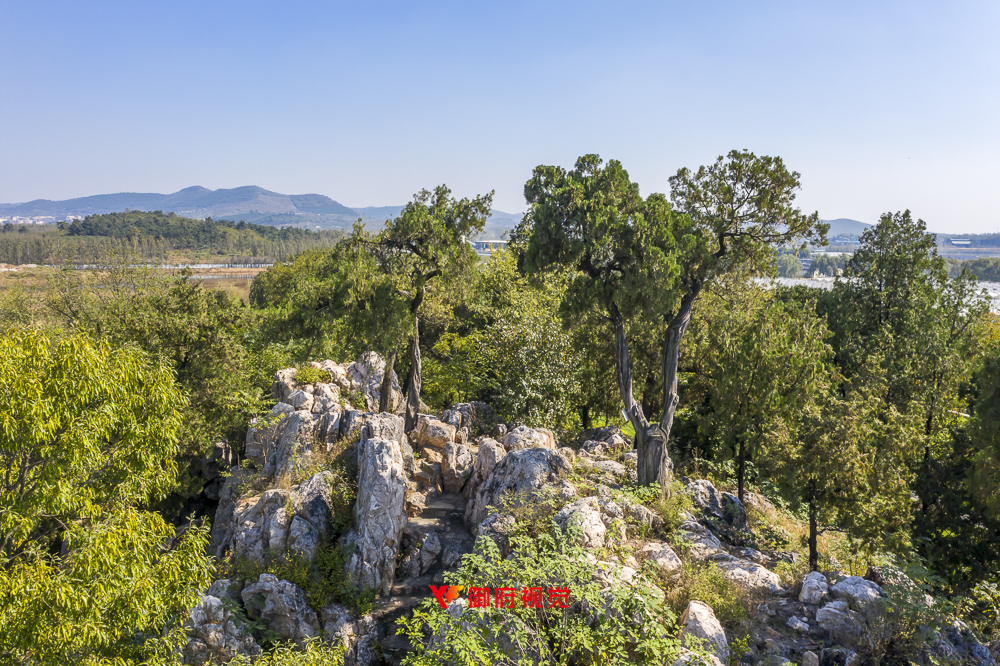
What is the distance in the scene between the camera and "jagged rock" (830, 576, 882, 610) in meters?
10.3

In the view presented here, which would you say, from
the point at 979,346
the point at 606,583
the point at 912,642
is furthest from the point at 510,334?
the point at 979,346

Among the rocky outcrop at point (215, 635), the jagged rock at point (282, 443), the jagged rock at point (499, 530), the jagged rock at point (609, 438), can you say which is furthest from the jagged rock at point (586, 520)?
the jagged rock at point (282, 443)

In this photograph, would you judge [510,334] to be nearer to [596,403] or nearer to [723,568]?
[596,403]

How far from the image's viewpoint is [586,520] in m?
11.8

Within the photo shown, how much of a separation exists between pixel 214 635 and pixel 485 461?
8895mm

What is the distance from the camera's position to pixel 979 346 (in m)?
23.2

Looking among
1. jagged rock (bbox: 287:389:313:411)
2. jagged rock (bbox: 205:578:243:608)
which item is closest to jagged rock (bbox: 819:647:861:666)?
jagged rock (bbox: 205:578:243:608)

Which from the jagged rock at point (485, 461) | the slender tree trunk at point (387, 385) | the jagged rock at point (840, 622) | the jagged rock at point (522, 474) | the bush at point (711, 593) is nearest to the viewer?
the jagged rock at point (840, 622)

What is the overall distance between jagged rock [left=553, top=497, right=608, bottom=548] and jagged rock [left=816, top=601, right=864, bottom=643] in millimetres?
4504

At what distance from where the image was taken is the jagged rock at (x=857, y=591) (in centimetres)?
1030

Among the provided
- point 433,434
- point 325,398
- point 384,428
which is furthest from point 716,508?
point 325,398

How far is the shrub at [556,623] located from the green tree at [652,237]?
712cm

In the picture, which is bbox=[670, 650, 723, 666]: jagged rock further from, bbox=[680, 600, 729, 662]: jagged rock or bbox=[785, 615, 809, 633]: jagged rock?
bbox=[785, 615, 809, 633]: jagged rock

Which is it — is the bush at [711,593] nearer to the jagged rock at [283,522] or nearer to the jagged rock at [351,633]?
the jagged rock at [351,633]
